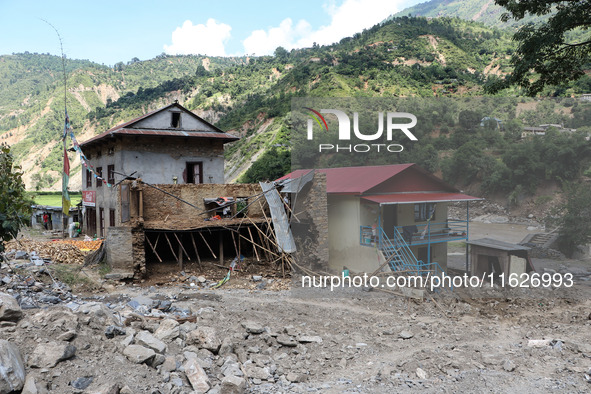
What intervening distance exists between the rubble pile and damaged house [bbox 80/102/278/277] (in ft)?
6.27

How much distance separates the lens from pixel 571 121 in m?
13.5

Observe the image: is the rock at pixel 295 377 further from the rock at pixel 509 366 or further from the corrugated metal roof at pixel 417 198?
the corrugated metal roof at pixel 417 198

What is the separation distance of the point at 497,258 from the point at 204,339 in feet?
31.0

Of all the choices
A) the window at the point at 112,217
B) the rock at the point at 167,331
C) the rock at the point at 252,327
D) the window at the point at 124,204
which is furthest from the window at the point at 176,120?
the rock at the point at 167,331

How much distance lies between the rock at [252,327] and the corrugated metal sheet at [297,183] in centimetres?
714

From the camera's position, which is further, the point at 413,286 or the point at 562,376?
the point at 413,286

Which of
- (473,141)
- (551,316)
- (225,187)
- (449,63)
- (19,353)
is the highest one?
(449,63)

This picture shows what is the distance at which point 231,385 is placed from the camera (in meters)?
6.59

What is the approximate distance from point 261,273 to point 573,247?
10078 mm

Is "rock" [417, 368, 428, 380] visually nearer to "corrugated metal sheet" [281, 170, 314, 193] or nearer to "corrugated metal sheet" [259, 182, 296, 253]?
"corrugated metal sheet" [259, 182, 296, 253]

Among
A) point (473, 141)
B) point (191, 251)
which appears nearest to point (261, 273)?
point (191, 251)

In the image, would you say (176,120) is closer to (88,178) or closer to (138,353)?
(88,178)

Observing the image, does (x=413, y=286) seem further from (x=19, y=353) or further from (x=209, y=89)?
(x=209, y=89)

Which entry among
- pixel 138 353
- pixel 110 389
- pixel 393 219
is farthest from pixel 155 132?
pixel 110 389
